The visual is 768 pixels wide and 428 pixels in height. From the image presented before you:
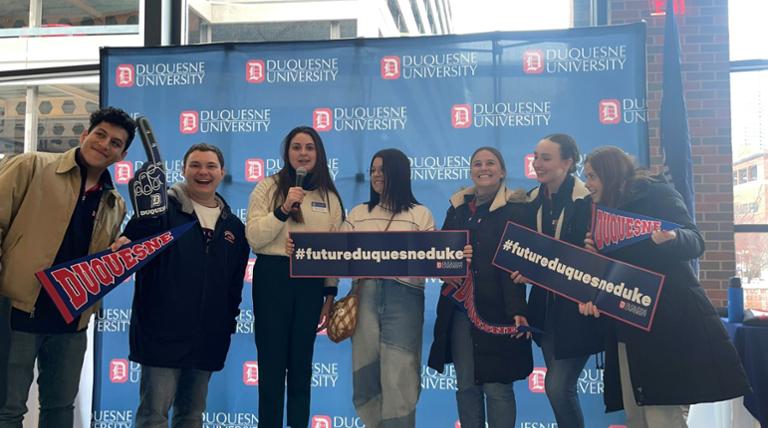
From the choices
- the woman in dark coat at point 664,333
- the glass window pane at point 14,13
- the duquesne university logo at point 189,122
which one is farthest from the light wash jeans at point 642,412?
the glass window pane at point 14,13

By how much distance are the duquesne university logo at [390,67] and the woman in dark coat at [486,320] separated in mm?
1079

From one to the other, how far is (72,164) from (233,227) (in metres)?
0.76

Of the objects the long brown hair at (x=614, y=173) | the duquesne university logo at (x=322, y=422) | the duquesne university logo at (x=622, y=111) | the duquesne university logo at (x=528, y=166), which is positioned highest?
the duquesne university logo at (x=622, y=111)

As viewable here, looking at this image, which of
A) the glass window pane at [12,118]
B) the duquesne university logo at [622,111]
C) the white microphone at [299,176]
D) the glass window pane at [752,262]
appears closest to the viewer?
the white microphone at [299,176]

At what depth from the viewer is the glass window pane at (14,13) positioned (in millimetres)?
5402

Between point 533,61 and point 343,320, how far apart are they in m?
2.01

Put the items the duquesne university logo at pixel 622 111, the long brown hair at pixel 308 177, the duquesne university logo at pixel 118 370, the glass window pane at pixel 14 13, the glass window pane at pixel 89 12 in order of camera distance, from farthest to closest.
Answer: the glass window pane at pixel 14 13 → the glass window pane at pixel 89 12 → the duquesne university logo at pixel 118 370 → the duquesne university logo at pixel 622 111 → the long brown hair at pixel 308 177

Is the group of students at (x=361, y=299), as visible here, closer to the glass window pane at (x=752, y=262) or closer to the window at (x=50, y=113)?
the window at (x=50, y=113)

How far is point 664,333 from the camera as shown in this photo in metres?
2.41

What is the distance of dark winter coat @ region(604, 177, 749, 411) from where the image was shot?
92.4 inches

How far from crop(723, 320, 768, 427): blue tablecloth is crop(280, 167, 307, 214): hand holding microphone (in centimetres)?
235

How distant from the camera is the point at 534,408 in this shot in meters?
3.57

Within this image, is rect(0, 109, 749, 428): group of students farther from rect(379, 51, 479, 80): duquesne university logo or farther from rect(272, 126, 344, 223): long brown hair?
rect(379, 51, 479, 80): duquesne university logo

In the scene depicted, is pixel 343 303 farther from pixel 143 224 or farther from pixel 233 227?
pixel 143 224
